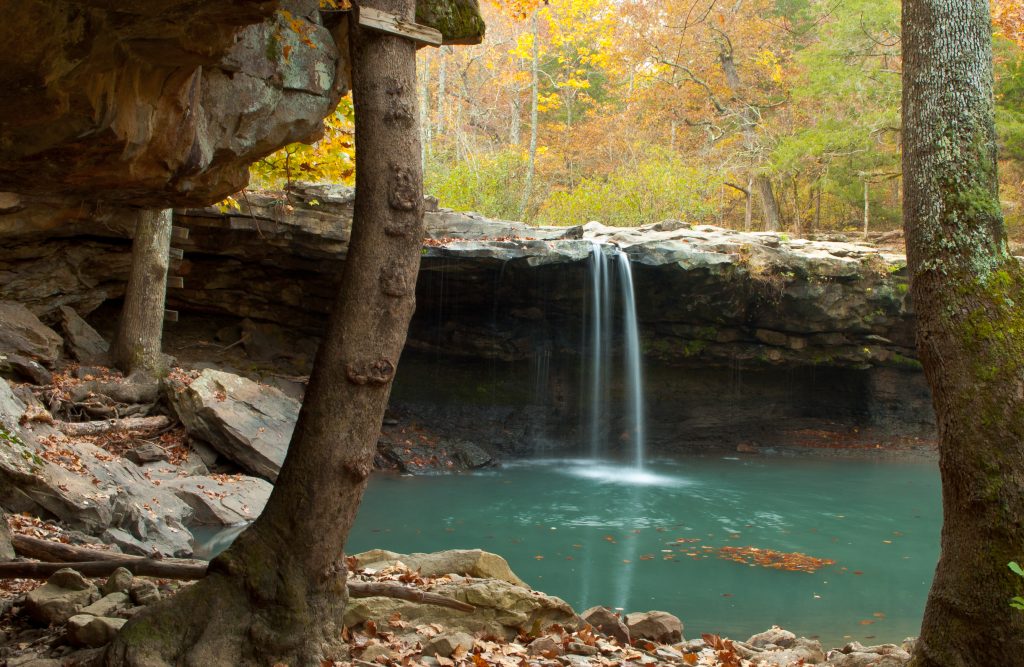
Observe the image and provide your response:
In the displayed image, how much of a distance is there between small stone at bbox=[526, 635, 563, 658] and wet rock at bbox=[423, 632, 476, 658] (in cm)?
36

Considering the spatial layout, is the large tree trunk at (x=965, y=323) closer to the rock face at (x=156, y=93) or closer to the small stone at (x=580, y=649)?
the small stone at (x=580, y=649)

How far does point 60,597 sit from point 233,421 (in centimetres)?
780

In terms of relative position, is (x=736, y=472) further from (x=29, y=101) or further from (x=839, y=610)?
(x=29, y=101)

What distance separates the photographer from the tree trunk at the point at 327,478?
4047 millimetres

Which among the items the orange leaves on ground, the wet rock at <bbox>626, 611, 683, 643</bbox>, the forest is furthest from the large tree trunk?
the forest

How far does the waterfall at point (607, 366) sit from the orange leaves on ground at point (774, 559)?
7265 mm

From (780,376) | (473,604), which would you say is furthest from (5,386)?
(780,376)

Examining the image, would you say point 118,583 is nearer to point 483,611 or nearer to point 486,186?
point 483,611

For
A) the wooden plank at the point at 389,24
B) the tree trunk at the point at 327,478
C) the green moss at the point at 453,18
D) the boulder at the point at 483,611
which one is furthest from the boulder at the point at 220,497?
the wooden plank at the point at 389,24

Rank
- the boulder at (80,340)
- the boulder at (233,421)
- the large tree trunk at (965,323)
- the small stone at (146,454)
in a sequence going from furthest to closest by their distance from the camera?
the boulder at (80,340), the boulder at (233,421), the small stone at (146,454), the large tree trunk at (965,323)

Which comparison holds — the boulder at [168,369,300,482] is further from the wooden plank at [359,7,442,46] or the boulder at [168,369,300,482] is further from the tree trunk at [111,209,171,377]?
the wooden plank at [359,7,442,46]

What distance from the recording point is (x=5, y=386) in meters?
9.32

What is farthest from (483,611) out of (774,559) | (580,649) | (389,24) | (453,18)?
(774,559)

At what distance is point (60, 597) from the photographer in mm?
4691
